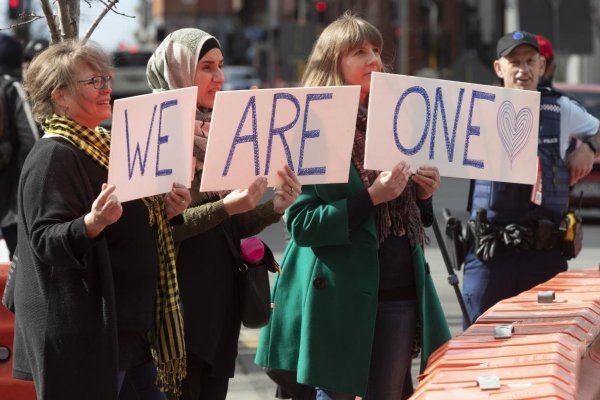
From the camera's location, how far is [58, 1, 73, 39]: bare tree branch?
18.9ft

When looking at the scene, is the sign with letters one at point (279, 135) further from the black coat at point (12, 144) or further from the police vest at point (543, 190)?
the black coat at point (12, 144)

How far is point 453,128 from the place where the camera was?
493 centimetres

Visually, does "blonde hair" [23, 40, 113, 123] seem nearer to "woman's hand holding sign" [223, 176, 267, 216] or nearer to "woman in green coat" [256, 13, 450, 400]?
"woman's hand holding sign" [223, 176, 267, 216]

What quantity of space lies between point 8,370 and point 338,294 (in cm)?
147

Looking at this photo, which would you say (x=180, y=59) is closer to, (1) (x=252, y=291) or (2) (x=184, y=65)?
(2) (x=184, y=65)

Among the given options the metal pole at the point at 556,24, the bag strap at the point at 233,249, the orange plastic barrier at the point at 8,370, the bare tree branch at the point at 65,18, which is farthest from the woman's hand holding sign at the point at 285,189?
the metal pole at the point at 556,24

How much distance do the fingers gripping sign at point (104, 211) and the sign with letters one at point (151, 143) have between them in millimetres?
118

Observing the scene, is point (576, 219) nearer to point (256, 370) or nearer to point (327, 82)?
point (327, 82)

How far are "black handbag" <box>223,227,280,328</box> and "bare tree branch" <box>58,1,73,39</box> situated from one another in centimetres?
145

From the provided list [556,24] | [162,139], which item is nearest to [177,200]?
[162,139]

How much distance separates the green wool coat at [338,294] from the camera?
192 inches

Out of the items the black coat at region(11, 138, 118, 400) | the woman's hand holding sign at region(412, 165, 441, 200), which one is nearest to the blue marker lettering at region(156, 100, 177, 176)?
the black coat at region(11, 138, 118, 400)

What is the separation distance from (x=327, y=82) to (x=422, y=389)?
1.83 m

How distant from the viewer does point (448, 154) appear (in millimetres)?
4906
